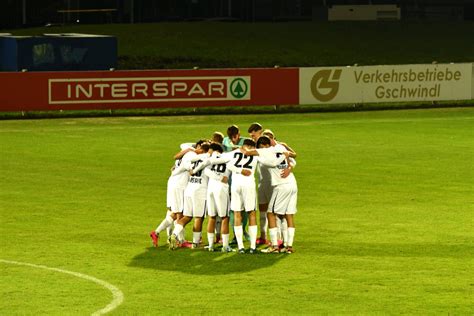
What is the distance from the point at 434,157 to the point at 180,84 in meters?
16.7

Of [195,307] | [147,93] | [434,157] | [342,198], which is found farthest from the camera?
[147,93]

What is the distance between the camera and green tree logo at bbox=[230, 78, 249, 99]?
175 ft

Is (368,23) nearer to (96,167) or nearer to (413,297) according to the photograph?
(96,167)

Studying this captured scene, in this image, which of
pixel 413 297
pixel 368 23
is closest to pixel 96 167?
pixel 413 297

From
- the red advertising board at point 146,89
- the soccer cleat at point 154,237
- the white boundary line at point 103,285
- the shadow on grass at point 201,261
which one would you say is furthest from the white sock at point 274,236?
the red advertising board at point 146,89

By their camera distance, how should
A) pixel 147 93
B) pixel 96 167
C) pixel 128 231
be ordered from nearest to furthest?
pixel 128 231 → pixel 96 167 → pixel 147 93

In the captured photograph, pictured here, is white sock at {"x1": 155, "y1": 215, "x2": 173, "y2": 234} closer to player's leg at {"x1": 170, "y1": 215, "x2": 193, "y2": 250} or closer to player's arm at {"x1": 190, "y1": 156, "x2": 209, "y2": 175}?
player's leg at {"x1": 170, "y1": 215, "x2": 193, "y2": 250}

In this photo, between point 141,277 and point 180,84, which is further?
point 180,84

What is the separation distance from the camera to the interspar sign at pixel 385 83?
180 ft

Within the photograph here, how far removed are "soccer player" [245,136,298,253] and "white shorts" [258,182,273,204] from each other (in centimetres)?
18

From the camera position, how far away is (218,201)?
77.2 feet

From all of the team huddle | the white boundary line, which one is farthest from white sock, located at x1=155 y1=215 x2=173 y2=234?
the white boundary line

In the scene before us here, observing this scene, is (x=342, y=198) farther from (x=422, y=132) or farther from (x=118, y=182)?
(x=422, y=132)

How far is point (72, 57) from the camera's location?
60.8 m
